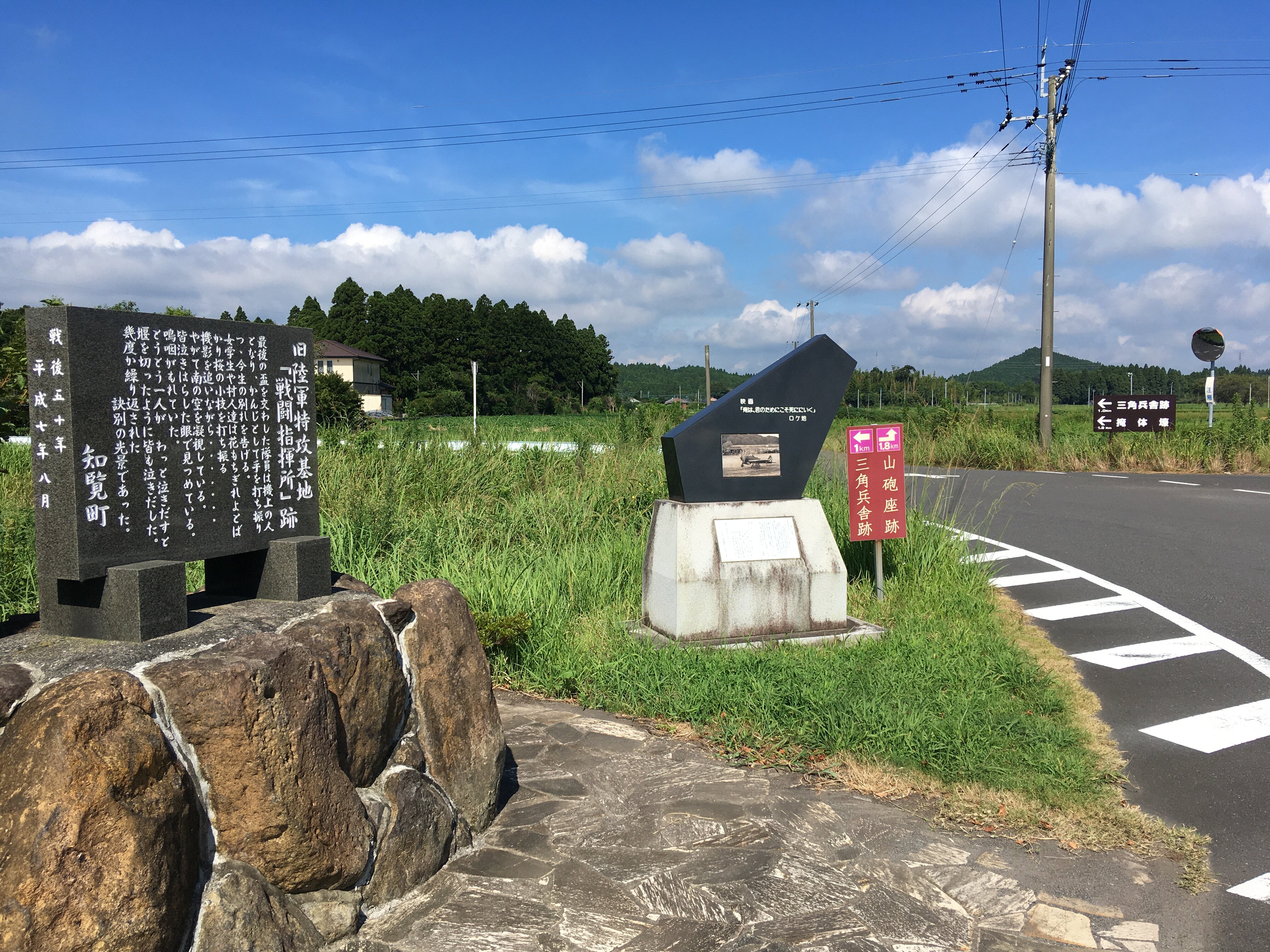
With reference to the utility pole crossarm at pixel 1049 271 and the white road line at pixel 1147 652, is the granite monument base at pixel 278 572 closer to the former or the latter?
the white road line at pixel 1147 652

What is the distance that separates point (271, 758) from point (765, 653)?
3.49 meters

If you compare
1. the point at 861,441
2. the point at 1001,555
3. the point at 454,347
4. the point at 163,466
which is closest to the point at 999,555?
the point at 1001,555

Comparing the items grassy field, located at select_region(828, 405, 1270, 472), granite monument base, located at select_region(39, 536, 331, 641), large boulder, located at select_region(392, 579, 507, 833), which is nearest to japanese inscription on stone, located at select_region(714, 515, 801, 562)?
large boulder, located at select_region(392, 579, 507, 833)

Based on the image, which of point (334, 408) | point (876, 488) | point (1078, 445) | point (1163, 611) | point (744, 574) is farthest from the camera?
point (1078, 445)

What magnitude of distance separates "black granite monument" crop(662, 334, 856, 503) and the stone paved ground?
2301 millimetres

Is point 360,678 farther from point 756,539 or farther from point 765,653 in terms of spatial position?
point 756,539

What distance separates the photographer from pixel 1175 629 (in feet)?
21.9

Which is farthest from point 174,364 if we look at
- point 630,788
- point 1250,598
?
point 1250,598

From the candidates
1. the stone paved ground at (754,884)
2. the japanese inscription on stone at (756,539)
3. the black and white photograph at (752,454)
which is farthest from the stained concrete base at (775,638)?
the stone paved ground at (754,884)

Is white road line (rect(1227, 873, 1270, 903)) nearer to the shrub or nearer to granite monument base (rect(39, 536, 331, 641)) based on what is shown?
granite monument base (rect(39, 536, 331, 641))

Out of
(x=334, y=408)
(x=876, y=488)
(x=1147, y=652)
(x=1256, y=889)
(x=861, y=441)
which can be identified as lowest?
(x=1256, y=889)

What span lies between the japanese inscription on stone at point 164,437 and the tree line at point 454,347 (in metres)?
47.2

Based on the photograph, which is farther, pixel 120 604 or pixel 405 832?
pixel 405 832

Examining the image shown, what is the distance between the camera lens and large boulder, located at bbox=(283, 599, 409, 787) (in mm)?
2943
